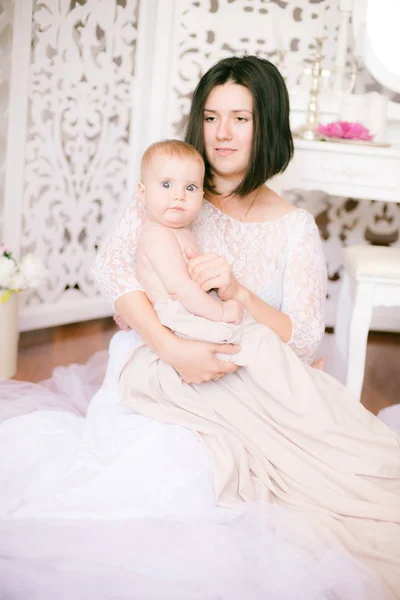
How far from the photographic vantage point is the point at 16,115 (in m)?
2.81

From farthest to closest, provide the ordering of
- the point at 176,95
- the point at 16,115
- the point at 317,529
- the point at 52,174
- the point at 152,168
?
the point at 176,95 → the point at 52,174 → the point at 16,115 → the point at 152,168 → the point at 317,529

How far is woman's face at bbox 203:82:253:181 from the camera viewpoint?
164 centimetres

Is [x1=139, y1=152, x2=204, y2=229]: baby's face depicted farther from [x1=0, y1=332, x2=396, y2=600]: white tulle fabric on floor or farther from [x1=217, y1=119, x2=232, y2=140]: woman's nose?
[x1=0, y1=332, x2=396, y2=600]: white tulle fabric on floor

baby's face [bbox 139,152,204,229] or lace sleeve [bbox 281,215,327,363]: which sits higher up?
baby's face [bbox 139,152,204,229]

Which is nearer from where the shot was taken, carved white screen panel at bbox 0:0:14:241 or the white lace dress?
the white lace dress

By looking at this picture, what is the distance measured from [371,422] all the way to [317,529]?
301 millimetres

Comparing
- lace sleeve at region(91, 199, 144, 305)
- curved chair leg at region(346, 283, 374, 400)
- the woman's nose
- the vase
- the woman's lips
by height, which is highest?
the woman's nose

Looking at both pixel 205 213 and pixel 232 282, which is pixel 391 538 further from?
pixel 205 213

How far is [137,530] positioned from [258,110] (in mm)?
992

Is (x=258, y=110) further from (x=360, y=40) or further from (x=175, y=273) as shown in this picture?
(x=360, y=40)

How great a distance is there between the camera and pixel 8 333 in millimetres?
2551

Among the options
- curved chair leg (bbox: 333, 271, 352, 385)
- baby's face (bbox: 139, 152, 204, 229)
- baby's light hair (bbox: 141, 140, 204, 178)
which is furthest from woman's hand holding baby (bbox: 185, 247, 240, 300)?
curved chair leg (bbox: 333, 271, 352, 385)

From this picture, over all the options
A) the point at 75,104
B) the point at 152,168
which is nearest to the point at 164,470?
the point at 152,168

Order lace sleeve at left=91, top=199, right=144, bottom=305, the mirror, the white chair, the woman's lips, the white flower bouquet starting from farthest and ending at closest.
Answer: the mirror, the white flower bouquet, the white chair, the woman's lips, lace sleeve at left=91, top=199, right=144, bottom=305
